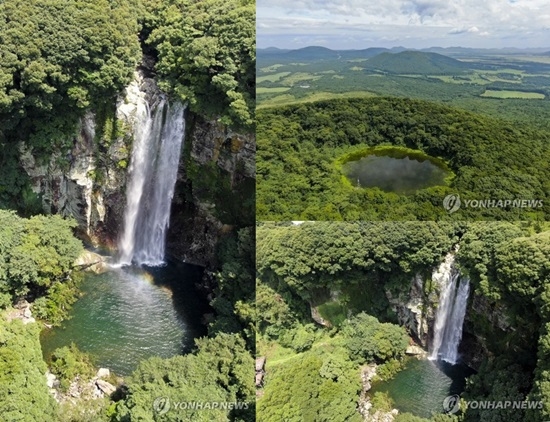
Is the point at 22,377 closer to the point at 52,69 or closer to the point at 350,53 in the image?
the point at 52,69

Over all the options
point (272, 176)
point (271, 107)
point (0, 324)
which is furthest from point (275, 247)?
point (0, 324)

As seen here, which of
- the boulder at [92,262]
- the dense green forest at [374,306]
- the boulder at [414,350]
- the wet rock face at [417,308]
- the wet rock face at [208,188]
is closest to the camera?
the dense green forest at [374,306]

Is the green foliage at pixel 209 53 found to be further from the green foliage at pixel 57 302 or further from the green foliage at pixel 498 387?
the green foliage at pixel 498 387

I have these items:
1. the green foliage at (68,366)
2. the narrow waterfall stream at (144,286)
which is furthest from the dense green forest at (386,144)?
the green foliage at (68,366)

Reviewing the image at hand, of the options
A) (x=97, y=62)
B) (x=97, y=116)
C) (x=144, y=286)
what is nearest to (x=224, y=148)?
(x=97, y=116)

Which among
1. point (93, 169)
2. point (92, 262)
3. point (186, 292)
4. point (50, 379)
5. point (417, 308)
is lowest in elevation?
point (50, 379)

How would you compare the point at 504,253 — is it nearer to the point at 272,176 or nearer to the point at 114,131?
the point at 272,176

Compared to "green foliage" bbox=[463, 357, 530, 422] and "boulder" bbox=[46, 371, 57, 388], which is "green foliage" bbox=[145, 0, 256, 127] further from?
"green foliage" bbox=[463, 357, 530, 422]
